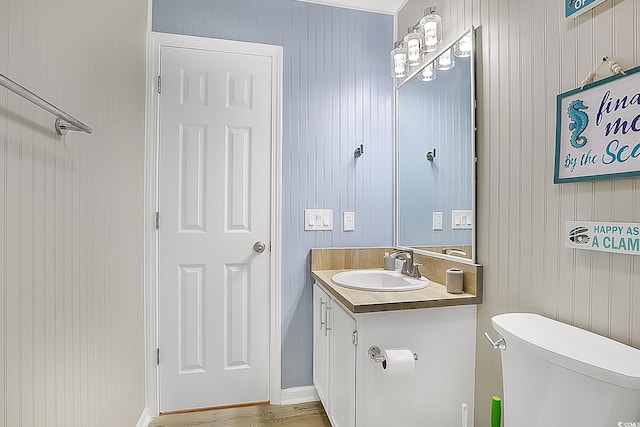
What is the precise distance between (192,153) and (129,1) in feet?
2.51

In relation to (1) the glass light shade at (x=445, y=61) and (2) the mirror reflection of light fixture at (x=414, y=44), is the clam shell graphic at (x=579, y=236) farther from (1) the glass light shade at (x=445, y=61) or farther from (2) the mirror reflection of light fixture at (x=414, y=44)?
(2) the mirror reflection of light fixture at (x=414, y=44)

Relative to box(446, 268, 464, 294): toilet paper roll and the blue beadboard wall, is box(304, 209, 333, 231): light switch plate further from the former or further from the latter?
box(446, 268, 464, 294): toilet paper roll

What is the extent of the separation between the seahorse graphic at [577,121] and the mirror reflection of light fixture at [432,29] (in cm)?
90

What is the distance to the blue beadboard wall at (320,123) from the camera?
7.29 feet

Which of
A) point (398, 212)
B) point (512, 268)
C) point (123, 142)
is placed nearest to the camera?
point (512, 268)

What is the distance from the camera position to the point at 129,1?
1.70 metres

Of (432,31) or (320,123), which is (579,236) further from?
(320,123)

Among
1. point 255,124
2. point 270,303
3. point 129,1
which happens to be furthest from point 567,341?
point 129,1

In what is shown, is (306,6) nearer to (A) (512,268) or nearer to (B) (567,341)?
(A) (512,268)

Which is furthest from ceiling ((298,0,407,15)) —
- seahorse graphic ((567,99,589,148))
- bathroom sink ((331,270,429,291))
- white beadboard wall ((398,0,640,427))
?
bathroom sink ((331,270,429,291))

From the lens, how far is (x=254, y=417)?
2.05 meters

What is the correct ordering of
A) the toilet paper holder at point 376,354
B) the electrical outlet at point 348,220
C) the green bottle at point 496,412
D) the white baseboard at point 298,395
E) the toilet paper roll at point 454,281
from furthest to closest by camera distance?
the electrical outlet at point 348,220 → the white baseboard at point 298,395 → the toilet paper roll at point 454,281 → the toilet paper holder at point 376,354 → the green bottle at point 496,412

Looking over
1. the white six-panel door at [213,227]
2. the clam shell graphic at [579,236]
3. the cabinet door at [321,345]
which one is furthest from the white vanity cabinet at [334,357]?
the clam shell graphic at [579,236]

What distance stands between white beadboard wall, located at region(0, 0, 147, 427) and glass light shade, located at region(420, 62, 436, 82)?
1487 mm
